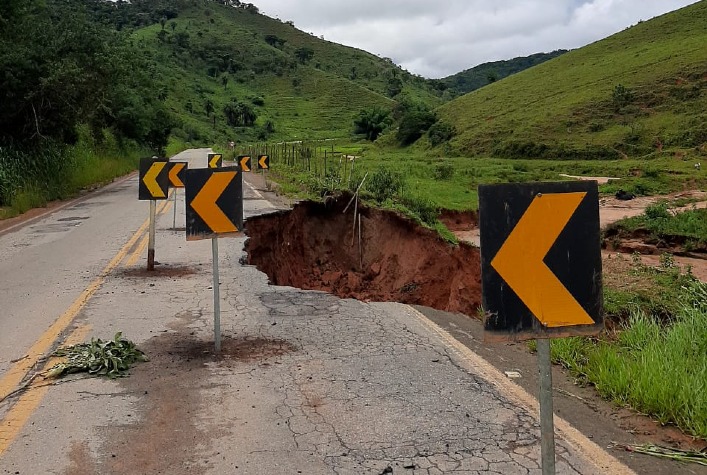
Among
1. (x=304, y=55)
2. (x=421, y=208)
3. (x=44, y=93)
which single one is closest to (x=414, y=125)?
(x=44, y=93)

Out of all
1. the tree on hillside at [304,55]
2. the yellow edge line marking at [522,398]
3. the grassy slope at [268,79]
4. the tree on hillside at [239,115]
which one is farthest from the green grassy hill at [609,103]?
the tree on hillside at [304,55]

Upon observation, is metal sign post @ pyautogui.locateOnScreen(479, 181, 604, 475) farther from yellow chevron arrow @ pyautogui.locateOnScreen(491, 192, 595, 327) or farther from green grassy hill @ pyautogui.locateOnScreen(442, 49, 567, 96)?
green grassy hill @ pyautogui.locateOnScreen(442, 49, 567, 96)

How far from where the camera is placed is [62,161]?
77.6ft

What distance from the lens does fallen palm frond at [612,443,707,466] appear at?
150 inches

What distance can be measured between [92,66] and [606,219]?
18.7 metres

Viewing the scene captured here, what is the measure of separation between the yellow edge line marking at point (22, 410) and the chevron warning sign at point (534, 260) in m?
3.21

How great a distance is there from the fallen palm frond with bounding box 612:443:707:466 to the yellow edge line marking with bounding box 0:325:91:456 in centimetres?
386

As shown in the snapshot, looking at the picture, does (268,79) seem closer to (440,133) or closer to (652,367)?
(440,133)

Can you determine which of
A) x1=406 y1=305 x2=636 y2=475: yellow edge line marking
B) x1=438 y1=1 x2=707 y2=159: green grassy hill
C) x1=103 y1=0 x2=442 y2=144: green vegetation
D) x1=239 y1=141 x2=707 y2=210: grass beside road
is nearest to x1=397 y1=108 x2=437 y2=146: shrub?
x1=438 y1=1 x2=707 y2=159: green grassy hill

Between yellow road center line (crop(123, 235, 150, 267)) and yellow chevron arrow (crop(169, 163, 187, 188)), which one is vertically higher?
yellow chevron arrow (crop(169, 163, 187, 188))

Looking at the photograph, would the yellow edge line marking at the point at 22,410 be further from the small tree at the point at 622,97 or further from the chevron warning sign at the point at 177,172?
the small tree at the point at 622,97

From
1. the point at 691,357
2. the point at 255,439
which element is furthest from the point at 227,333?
the point at 691,357

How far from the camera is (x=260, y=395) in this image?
4.86 meters

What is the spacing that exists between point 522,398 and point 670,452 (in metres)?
1.10
